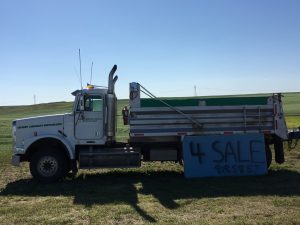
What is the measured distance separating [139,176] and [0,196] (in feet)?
14.6

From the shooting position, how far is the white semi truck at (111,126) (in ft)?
44.5

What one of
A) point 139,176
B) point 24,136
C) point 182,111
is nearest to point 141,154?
point 139,176

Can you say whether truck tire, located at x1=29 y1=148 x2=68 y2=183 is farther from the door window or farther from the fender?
the door window

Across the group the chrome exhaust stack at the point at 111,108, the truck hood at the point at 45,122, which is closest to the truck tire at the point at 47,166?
the truck hood at the point at 45,122

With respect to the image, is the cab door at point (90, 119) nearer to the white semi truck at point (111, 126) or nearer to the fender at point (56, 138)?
the white semi truck at point (111, 126)

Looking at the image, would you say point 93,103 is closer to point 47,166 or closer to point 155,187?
point 47,166

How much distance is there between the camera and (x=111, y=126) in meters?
13.9

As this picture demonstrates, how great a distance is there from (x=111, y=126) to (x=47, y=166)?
7.27 ft

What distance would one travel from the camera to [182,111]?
44.9ft

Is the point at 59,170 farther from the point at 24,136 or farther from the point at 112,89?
the point at 112,89

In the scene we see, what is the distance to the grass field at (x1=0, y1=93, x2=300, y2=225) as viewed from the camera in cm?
873

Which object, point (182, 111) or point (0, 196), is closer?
point (0, 196)

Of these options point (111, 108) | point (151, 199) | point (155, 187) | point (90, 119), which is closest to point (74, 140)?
point (90, 119)

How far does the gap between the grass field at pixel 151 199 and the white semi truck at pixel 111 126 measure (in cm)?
69
